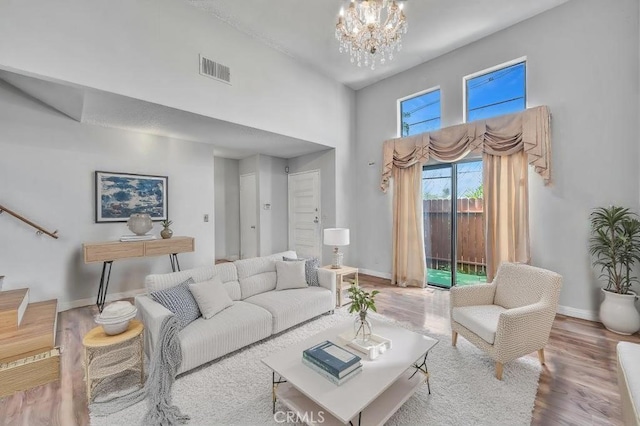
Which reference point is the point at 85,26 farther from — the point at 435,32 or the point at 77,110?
the point at 435,32

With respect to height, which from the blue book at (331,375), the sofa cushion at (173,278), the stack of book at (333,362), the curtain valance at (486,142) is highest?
the curtain valance at (486,142)

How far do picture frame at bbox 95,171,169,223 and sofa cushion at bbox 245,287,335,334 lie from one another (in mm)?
2577

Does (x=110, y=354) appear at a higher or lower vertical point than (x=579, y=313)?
higher

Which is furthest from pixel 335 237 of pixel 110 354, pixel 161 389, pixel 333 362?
pixel 110 354

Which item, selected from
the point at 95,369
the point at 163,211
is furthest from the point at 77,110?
the point at 95,369

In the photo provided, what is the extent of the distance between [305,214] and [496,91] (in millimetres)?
3924

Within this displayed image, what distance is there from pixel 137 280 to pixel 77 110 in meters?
2.50

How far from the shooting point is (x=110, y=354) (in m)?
2.01

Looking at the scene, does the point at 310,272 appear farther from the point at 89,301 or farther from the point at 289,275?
the point at 89,301

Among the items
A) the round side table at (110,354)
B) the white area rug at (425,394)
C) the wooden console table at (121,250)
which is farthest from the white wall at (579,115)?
the wooden console table at (121,250)

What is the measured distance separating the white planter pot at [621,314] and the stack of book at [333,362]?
3.09m

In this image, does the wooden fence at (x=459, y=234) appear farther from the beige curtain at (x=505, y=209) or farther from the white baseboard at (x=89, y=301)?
the white baseboard at (x=89, y=301)

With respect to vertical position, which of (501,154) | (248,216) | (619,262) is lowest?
(619,262)

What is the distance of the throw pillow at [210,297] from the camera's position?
246 centimetres
